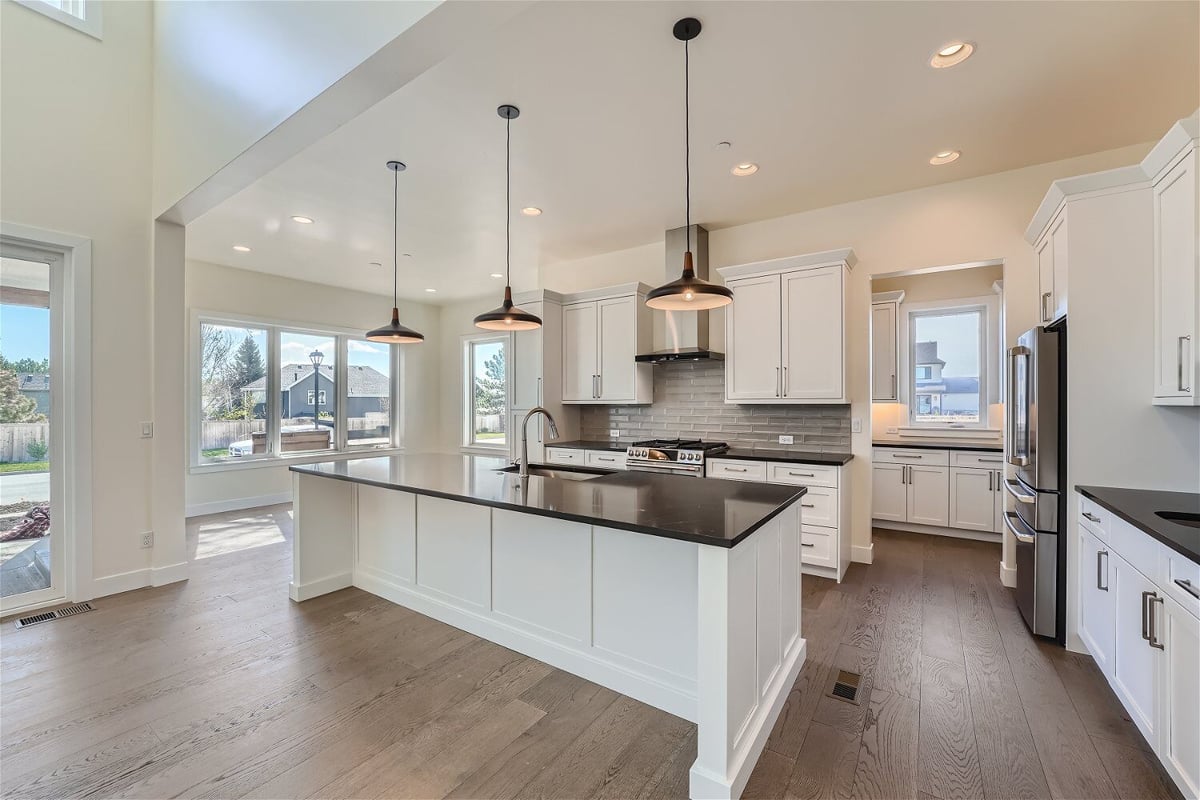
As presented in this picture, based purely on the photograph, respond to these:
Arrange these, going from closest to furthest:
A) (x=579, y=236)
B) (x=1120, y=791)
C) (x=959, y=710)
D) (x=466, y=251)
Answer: (x=1120, y=791) → (x=959, y=710) → (x=579, y=236) → (x=466, y=251)

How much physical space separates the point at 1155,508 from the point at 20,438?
6.05 m

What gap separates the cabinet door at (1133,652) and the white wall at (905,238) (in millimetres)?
1878

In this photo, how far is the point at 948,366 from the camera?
5367 mm

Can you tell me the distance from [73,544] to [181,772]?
8.17ft

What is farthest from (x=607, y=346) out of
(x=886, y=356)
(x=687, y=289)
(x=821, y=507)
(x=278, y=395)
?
(x=278, y=395)

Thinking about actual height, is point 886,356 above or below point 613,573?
above

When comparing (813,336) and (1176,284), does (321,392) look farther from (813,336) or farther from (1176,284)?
(1176,284)

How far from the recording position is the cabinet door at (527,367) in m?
5.21

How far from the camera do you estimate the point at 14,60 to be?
2924mm

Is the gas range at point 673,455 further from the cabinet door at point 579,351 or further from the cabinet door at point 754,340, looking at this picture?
the cabinet door at point 579,351

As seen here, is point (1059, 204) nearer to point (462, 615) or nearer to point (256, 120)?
point (462, 615)

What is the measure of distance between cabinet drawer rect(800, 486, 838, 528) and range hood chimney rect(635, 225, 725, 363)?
1447 millimetres

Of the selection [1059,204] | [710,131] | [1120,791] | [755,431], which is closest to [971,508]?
[755,431]

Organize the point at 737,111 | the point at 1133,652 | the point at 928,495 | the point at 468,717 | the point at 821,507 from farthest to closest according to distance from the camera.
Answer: the point at 928,495
the point at 821,507
the point at 737,111
the point at 468,717
the point at 1133,652
